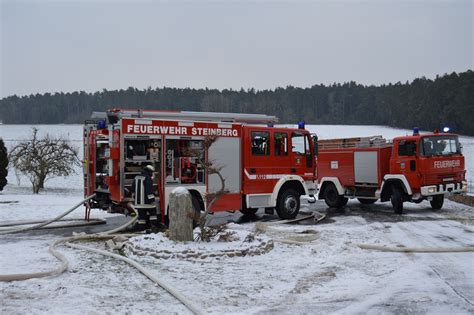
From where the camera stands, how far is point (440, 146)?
15.1m

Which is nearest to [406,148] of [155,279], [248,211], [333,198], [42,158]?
[333,198]

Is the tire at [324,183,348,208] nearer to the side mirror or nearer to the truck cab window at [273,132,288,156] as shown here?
the side mirror

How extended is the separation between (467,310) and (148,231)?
6284 millimetres

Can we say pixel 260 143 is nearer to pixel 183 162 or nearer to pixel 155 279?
pixel 183 162

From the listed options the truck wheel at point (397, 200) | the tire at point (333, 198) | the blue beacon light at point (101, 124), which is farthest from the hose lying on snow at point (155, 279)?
the tire at point (333, 198)

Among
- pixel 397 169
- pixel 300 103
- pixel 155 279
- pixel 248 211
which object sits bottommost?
pixel 155 279

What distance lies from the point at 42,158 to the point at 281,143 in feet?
53.6

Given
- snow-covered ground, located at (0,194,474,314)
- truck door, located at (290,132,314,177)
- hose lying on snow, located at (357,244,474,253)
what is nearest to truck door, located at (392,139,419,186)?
truck door, located at (290,132,314,177)

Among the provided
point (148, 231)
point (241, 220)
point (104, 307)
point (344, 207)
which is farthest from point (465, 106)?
point (104, 307)

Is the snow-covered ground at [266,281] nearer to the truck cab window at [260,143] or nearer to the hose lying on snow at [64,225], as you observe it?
the hose lying on snow at [64,225]

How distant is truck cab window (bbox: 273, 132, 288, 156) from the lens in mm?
13625

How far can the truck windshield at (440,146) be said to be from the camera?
14875 millimetres

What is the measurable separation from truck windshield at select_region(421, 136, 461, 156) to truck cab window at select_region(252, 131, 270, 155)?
Answer: 4727 millimetres

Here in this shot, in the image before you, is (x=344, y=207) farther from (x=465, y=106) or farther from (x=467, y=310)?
(x=465, y=106)
